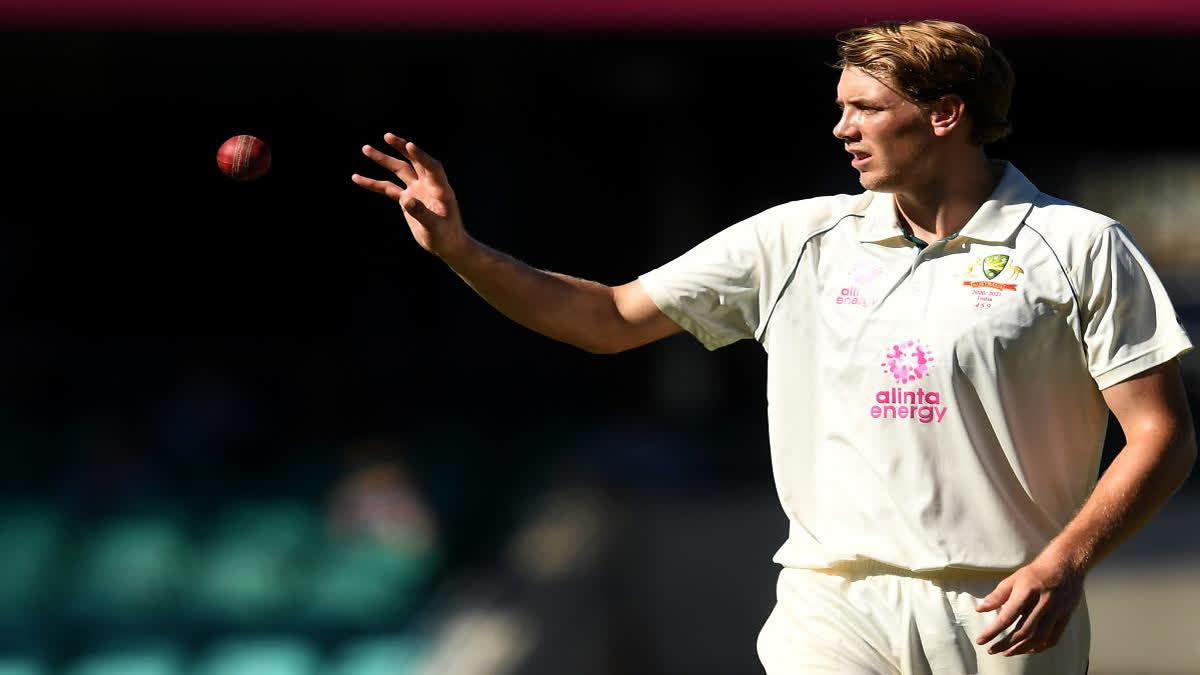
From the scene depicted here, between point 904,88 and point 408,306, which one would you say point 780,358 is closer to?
point 904,88

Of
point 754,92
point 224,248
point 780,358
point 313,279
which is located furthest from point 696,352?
point 780,358

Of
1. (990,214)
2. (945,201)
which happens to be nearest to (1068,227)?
(990,214)

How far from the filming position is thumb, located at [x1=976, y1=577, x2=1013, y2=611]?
8.81ft

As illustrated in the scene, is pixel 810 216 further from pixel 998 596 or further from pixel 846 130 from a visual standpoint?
pixel 998 596

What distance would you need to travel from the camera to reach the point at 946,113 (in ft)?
9.91

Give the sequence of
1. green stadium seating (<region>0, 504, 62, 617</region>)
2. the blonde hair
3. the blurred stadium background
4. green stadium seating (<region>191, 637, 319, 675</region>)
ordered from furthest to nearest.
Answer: green stadium seating (<region>0, 504, 62, 617</region>) → green stadium seating (<region>191, 637, 319, 675</region>) → the blurred stadium background → the blonde hair

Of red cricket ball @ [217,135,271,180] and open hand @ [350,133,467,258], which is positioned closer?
open hand @ [350,133,467,258]

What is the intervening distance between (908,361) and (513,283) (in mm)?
791

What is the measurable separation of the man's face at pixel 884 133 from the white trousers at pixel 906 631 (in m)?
0.71

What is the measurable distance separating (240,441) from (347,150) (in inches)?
104

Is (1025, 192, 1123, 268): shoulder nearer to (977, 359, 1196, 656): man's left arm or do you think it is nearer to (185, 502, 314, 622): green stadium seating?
(977, 359, 1196, 656): man's left arm

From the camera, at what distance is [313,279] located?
10961mm

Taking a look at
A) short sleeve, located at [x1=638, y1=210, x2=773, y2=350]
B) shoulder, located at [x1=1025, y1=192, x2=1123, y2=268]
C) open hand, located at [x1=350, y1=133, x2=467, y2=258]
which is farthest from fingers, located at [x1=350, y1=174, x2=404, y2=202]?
shoulder, located at [x1=1025, y1=192, x2=1123, y2=268]

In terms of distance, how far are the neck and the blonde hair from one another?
0.24ft
